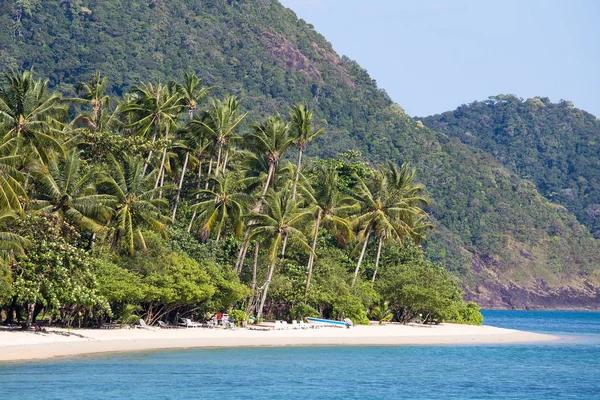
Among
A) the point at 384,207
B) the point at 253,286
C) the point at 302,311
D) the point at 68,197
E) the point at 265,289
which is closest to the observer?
the point at 68,197

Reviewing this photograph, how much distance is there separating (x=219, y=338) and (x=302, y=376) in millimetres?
11498

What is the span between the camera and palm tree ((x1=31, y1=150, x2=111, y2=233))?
125 feet

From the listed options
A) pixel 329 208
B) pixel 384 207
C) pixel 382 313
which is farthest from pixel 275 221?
pixel 382 313

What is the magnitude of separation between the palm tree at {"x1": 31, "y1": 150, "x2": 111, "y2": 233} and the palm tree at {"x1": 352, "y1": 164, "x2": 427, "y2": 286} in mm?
24783

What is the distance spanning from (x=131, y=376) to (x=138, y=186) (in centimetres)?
1413

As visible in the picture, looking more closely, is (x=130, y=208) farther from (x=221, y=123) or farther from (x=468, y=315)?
(x=468, y=315)

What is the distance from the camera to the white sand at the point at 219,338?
34812mm

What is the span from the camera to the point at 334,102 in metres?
158

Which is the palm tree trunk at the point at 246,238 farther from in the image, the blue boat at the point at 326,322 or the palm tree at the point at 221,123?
the blue boat at the point at 326,322

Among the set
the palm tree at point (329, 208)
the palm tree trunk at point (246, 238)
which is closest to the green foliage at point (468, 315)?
the palm tree at point (329, 208)

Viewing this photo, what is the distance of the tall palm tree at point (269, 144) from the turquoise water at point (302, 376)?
15.0 m

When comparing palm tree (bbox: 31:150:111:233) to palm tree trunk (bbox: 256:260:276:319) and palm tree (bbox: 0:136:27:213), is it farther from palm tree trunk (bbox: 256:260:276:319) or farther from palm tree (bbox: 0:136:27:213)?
palm tree trunk (bbox: 256:260:276:319)

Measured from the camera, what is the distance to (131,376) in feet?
99.9

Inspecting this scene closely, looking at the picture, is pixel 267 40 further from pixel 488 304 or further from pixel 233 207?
pixel 233 207
